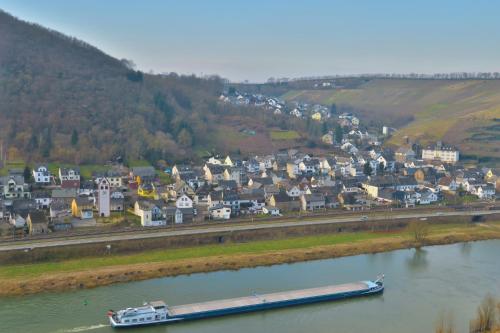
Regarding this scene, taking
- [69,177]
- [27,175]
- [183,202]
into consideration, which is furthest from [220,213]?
[27,175]

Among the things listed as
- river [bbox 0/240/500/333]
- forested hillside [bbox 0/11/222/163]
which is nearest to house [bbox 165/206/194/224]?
river [bbox 0/240/500/333]

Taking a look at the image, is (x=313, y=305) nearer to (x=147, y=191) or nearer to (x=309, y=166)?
(x=147, y=191)

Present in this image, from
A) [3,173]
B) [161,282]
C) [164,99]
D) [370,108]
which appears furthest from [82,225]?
[370,108]

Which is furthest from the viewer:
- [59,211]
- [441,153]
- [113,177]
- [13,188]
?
[441,153]

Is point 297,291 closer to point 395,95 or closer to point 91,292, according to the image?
point 91,292

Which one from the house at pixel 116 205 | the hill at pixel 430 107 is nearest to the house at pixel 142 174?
the house at pixel 116 205

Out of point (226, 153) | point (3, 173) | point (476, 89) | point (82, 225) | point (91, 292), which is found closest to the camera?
point (91, 292)
